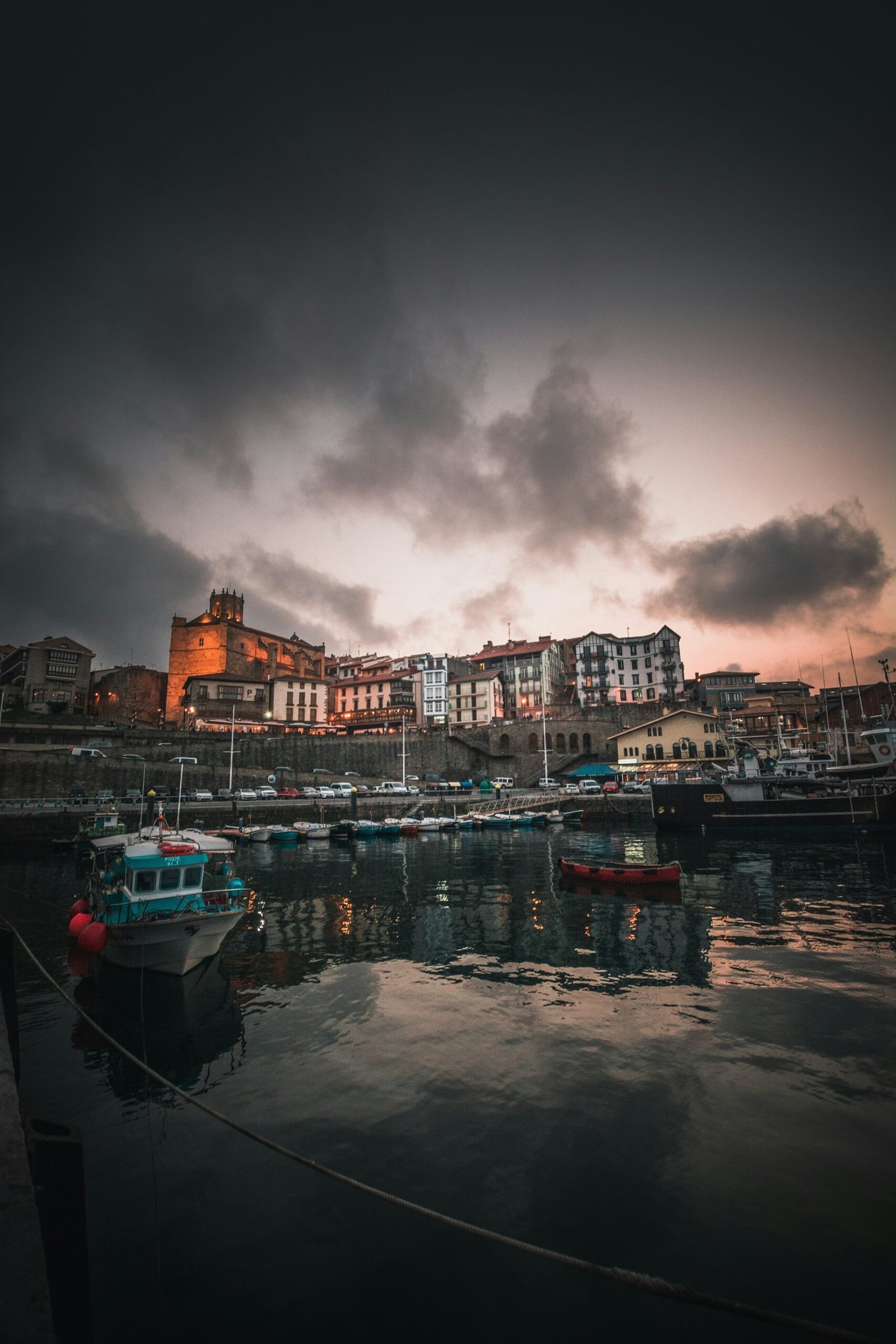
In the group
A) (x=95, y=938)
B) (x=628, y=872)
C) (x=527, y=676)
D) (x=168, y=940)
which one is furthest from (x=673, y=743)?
(x=95, y=938)

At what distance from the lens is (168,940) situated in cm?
1825

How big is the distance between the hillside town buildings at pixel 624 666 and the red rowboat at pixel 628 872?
3236 inches

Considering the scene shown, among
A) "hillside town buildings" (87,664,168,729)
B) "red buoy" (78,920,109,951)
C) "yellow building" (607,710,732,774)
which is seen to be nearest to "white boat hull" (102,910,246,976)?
"red buoy" (78,920,109,951)

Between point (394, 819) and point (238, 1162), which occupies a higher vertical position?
point (394, 819)

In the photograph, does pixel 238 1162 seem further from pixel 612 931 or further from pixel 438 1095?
pixel 612 931

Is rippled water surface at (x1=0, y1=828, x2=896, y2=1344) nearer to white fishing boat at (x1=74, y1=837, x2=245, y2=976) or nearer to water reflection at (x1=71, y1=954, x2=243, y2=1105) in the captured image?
water reflection at (x1=71, y1=954, x2=243, y2=1105)

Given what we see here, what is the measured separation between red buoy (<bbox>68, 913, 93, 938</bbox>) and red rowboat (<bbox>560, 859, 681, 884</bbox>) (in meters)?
22.6

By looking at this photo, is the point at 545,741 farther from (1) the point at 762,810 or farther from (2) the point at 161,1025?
(2) the point at 161,1025

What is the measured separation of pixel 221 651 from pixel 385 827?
60.8 m

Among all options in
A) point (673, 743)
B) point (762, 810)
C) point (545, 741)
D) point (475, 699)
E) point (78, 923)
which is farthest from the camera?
point (475, 699)

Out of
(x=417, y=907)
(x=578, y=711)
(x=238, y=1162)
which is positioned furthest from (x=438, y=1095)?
(x=578, y=711)

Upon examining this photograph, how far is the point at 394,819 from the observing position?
61250 millimetres

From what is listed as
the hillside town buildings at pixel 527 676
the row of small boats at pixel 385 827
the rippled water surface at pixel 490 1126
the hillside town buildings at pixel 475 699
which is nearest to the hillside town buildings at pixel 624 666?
the hillside town buildings at pixel 527 676

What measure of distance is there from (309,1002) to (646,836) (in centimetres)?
4590
